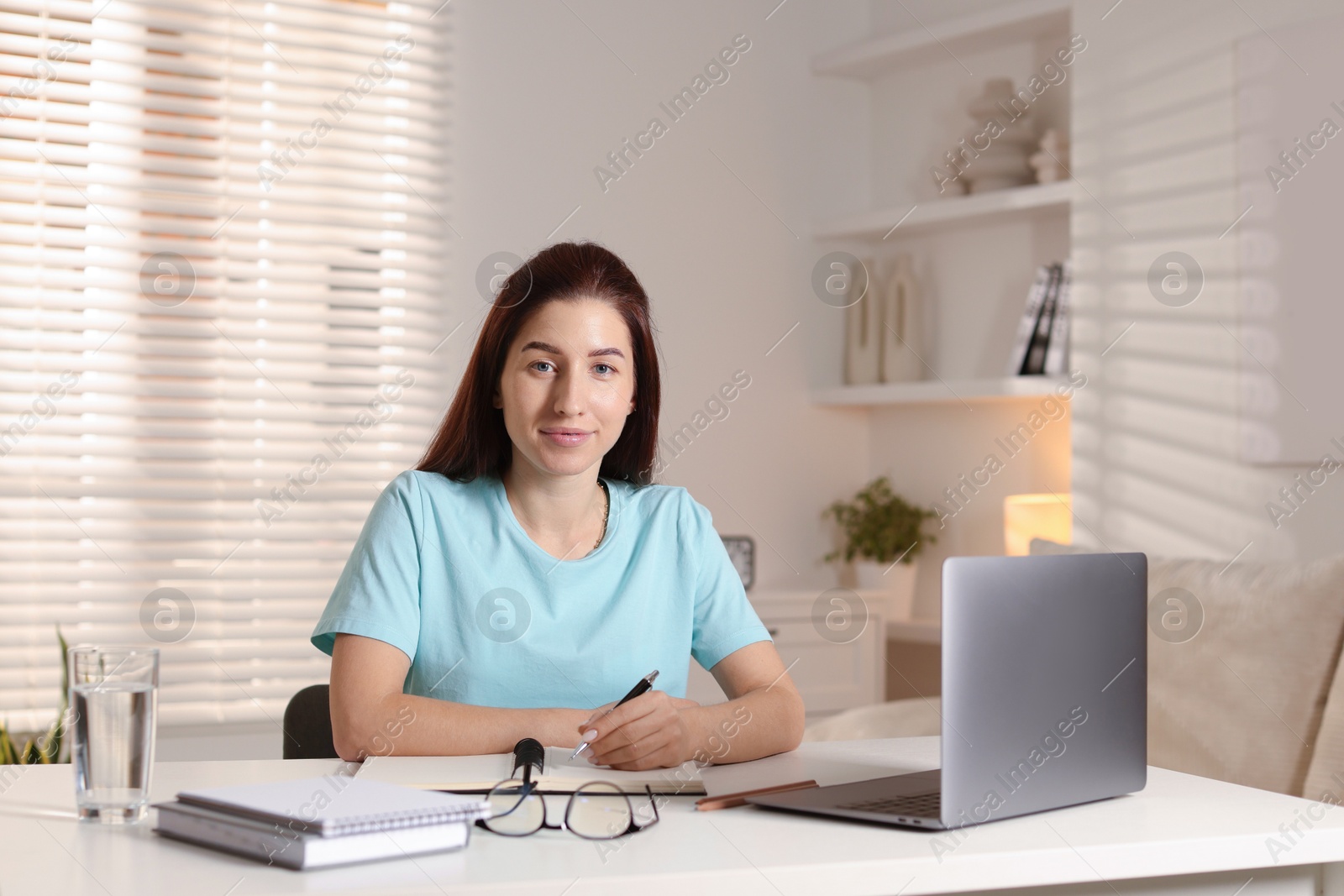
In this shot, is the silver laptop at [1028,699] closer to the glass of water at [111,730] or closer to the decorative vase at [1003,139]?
the glass of water at [111,730]

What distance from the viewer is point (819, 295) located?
4137 mm

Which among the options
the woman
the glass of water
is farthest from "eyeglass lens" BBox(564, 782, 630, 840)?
the glass of water

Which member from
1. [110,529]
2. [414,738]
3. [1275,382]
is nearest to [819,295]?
[1275,382]

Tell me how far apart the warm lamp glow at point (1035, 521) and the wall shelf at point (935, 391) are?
295mm

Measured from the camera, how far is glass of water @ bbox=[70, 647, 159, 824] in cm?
100

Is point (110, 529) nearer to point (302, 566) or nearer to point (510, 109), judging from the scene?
point (302, 566)

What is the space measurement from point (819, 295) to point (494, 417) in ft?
8.53

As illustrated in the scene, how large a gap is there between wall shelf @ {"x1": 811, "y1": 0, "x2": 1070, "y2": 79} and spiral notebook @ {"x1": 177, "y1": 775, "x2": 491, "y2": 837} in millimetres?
3006

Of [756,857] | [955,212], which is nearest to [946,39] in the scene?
[955,212]

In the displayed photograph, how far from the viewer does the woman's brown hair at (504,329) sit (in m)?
1.65

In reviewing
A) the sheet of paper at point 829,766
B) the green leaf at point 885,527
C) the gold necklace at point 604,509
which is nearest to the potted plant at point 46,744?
the gold necklace at point 604,509

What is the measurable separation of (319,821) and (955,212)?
312 centimetres

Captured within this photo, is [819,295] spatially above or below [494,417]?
above

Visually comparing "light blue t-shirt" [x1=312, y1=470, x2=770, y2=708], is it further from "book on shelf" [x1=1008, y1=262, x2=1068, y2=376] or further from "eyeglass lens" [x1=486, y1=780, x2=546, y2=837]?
"book on shelf" [x1=1008, y1=262, x2=1068, y2=376]
